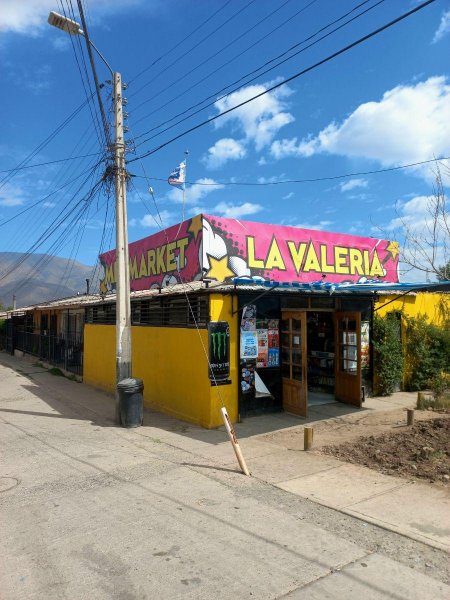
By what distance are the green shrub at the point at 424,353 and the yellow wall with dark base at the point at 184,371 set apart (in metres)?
6.32

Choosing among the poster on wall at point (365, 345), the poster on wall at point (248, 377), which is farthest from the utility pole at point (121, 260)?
the poster on wall at point (365, 345)

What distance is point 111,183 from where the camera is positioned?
10.8 m

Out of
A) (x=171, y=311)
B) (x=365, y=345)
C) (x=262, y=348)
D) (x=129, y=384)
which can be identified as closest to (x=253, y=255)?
(x=171, y=311)

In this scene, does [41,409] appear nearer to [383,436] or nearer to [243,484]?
[243,484]

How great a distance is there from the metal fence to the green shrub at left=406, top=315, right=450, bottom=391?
1141cm

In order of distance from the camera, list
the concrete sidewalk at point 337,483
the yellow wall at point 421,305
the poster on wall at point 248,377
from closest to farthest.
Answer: the concrete sidewalk at point 337,483, the poster on wall at point 248,377, the yellow wall at point 421,305

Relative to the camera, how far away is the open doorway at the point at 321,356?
41.2 ft

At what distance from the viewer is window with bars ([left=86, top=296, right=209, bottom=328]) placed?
973 centimetres

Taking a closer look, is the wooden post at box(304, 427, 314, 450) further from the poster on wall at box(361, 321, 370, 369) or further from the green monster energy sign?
the poster on wall at box(361, 321, 370, 369)

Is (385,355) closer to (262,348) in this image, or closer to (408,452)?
(262,348)

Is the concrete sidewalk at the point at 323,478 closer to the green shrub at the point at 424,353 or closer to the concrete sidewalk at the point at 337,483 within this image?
the concrete sidewalk at the point at 337,483

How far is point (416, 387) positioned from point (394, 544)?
31.6 ft

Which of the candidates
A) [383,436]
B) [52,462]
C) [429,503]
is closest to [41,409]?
[52,462]

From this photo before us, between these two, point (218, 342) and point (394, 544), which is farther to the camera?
point (218, 342)
